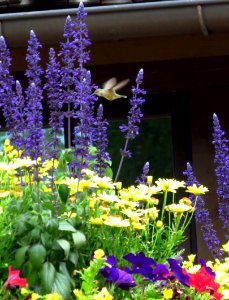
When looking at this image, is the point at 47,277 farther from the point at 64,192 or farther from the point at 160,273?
the point at 64,192

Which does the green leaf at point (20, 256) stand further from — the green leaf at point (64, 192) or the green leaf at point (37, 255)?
the green leaf at point (64, 192)

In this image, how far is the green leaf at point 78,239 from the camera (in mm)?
2691

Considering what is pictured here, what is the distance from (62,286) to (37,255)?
0.43 feet

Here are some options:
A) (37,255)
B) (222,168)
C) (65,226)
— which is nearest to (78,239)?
(65,226)

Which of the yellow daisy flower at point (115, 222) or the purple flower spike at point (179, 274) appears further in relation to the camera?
the yellow daisy flower at point (115, 222)

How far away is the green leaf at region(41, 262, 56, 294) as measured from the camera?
2598mm

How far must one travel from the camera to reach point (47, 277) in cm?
261

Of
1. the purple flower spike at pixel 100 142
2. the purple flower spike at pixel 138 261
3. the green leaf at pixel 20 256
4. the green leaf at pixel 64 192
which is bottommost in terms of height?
the purple flower spike at pixel 138 261

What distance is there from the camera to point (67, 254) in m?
2.64

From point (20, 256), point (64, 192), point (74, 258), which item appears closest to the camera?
point (20, 256)

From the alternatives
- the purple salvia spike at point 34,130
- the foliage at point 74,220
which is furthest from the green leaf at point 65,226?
the purple salvia spike at point 34,130

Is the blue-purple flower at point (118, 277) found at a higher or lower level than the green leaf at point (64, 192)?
lower

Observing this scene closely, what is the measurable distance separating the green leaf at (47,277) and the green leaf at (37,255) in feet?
0.09

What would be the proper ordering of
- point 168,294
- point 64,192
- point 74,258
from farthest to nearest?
point 64,192, point 74,258, point 168,294
